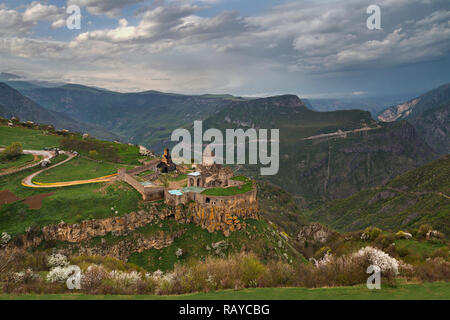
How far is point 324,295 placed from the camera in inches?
804

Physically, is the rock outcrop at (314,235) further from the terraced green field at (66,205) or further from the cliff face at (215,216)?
the terraced green field at (66,205)

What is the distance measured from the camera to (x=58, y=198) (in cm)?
5072

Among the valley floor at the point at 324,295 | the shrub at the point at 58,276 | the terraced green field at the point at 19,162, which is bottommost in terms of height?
the shrub at the point at 58,276

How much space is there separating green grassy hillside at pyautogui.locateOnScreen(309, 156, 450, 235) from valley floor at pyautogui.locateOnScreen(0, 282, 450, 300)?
2926 inches

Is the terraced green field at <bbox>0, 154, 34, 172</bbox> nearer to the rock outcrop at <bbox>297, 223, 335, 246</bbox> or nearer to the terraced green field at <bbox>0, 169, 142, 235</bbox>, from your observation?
the terraced green field at <bbox>0, 169, 142, 235</bbox>

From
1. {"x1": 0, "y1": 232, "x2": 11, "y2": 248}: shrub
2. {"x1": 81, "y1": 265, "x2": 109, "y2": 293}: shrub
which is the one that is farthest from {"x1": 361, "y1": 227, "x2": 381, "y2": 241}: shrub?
{"x1": 0, "y1": 232, "x2": 11, "y2": 248}: shrub

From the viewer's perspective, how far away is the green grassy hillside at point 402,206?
10150cm

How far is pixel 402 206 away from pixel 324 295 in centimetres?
13100

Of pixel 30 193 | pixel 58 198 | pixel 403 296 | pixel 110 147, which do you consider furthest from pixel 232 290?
pixel 110 147

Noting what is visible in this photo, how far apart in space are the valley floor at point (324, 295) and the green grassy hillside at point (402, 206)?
7432cm

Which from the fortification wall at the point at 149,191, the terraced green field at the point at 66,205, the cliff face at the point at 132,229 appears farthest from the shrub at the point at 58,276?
Result: the fortification wall at the point at 149,191
